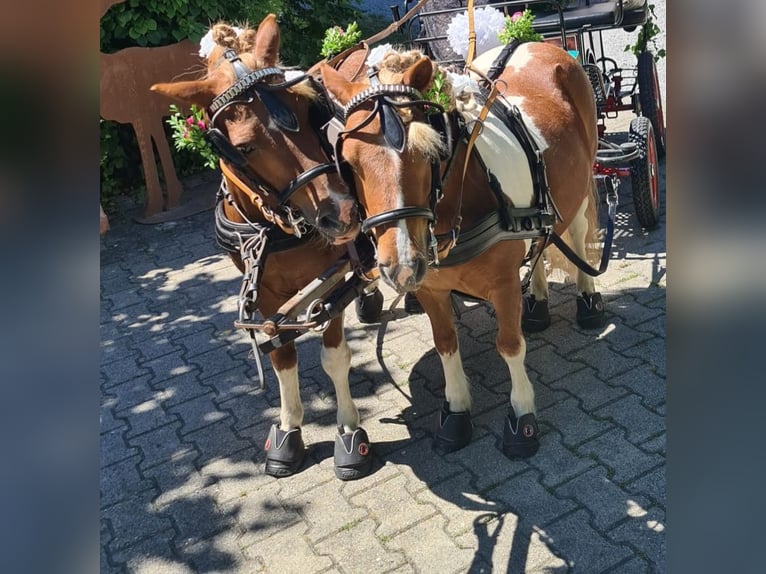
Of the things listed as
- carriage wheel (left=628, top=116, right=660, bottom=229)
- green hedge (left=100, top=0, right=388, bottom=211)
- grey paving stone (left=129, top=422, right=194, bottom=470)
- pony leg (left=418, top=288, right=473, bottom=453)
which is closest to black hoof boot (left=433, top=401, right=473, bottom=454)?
pony leg (left=418, top=288, right=473, bottom=453)

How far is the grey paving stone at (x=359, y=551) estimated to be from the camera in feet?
10.2

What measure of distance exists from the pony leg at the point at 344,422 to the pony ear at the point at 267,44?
132 centimetres

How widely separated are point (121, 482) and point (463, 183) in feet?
8.31

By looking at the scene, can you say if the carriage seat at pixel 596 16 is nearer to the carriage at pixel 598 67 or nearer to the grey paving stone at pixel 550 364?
the carriage at pixel 598 67

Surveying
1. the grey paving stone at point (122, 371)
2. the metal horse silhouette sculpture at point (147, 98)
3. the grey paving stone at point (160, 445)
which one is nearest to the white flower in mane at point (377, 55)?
the grey paving stone at point (160, 445)

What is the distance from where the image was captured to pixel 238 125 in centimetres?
273

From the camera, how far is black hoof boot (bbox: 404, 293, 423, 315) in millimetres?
5001

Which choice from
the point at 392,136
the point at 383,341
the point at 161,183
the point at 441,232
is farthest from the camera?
the point at 161,183

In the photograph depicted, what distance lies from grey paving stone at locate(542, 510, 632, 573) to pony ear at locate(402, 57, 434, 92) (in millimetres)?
2026

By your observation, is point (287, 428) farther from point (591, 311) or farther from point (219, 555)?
point (591, 311)
